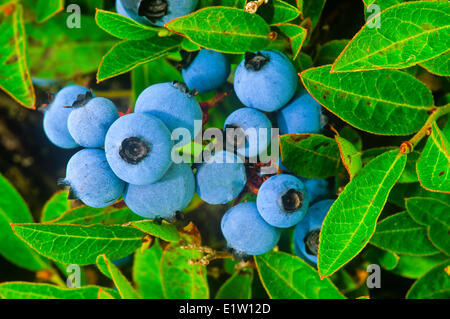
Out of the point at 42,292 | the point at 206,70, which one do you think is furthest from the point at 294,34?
the point at 42,292

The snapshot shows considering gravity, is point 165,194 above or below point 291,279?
above

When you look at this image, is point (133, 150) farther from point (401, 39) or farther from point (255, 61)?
point (401, 39)

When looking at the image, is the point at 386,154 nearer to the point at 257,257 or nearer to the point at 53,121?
the point at 257,257

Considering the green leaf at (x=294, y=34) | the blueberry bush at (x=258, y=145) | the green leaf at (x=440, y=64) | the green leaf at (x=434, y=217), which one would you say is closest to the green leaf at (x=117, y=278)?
the blueberry bush at (x=258, y=145)

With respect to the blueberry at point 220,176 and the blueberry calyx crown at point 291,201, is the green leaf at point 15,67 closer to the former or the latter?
the blueberry at point 220,176

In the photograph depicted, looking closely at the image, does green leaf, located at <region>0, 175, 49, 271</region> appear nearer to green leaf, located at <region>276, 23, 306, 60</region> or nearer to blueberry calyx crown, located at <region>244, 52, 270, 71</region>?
blueberry calyx crown, located at <region>244, 52, 270, 71</region>

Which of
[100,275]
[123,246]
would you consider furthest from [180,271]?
[100,275]
